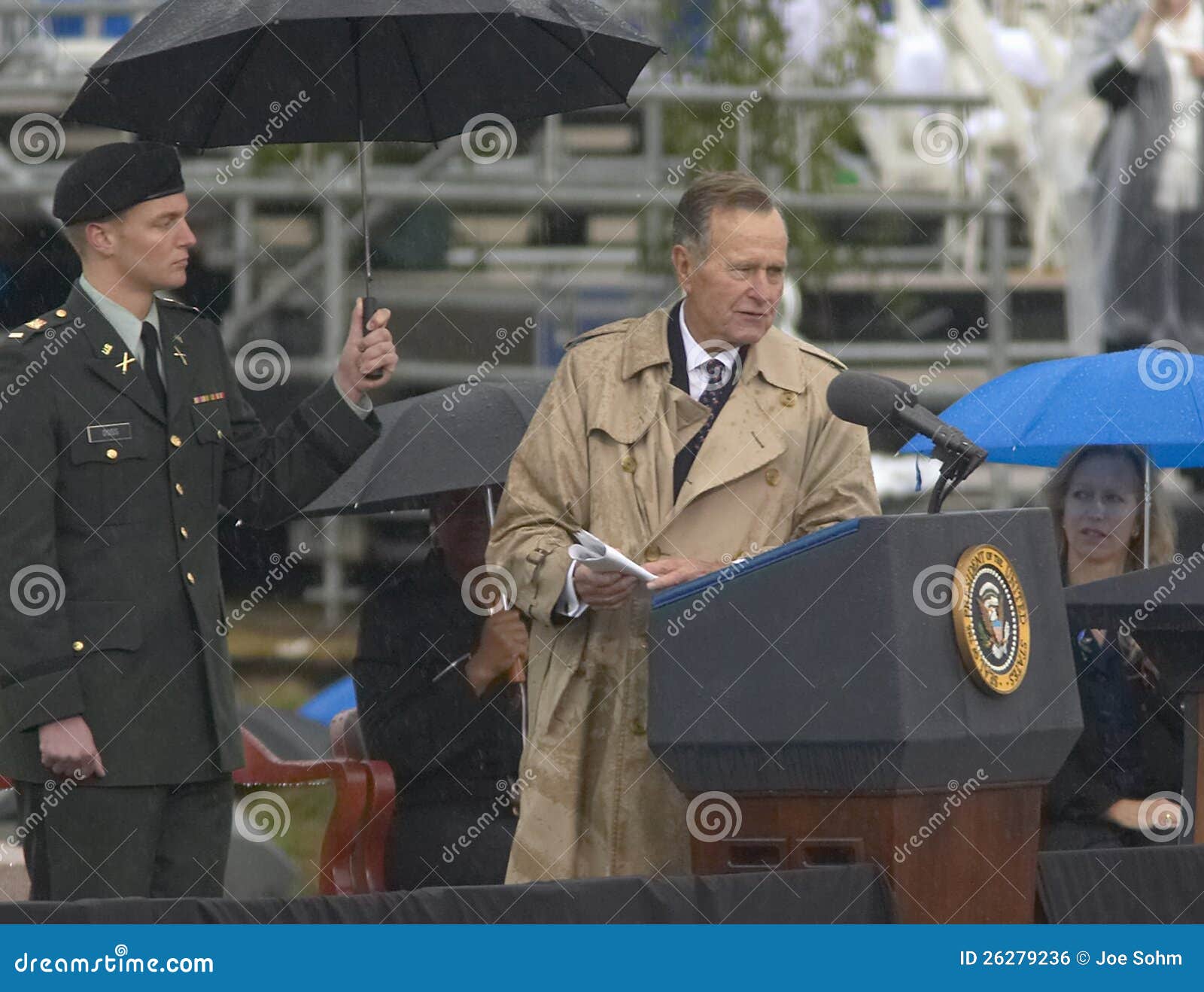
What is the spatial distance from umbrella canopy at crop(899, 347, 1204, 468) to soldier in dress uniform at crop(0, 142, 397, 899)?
1.72 meters

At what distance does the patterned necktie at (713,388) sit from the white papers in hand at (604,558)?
0.42 metres

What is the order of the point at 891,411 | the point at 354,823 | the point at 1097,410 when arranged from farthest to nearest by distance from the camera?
the point at 1097,410, the point at 354,823, the point at 891,411

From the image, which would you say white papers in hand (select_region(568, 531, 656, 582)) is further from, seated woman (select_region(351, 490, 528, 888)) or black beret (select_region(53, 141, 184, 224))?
seated woman (select_region(351, 490, 528, 888))

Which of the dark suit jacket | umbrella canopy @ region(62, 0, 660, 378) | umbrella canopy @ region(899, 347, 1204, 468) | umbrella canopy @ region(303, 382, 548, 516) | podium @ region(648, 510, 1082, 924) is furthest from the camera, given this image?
umbrella canopy @ region(899, 347, 1204, 468)

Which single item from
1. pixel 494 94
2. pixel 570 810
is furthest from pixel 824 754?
pixel 494 94

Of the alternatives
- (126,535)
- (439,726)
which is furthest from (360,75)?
(439,726)

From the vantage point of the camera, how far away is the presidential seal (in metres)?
3.28

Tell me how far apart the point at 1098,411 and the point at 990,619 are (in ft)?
7.01

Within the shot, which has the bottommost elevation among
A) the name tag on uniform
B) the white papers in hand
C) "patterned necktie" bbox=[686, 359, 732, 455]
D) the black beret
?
the white papers in hand

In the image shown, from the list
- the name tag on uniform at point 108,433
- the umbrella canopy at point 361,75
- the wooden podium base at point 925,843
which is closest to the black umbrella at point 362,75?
the umbrella canopy at point 361,75
